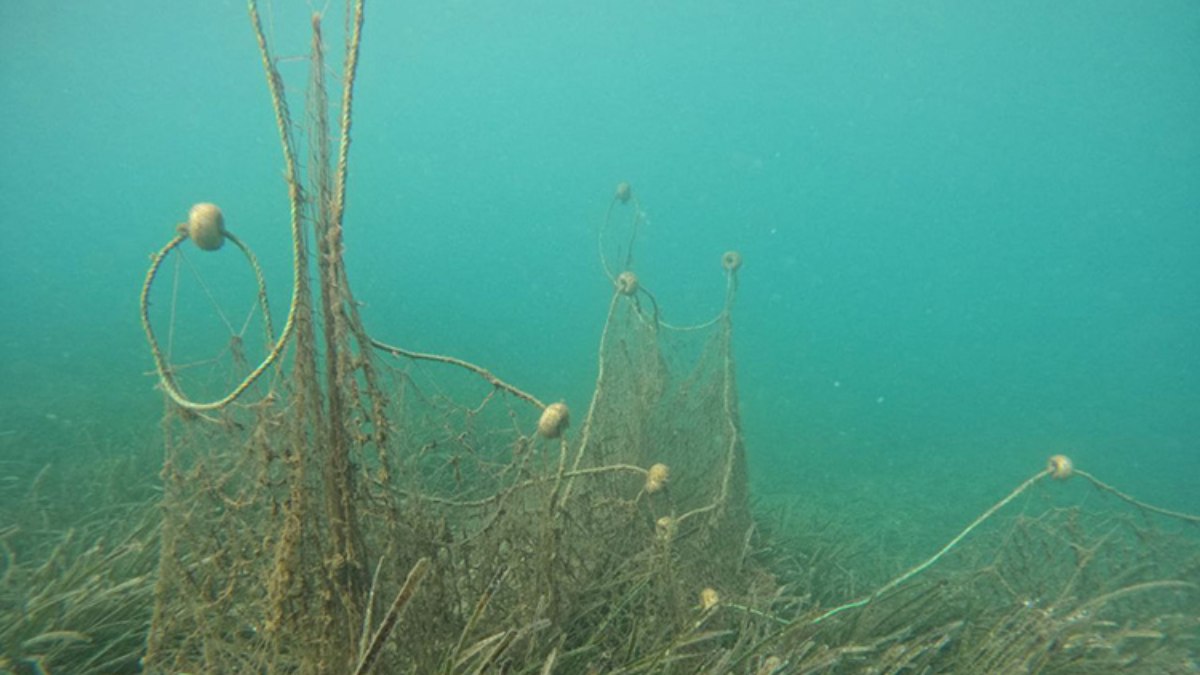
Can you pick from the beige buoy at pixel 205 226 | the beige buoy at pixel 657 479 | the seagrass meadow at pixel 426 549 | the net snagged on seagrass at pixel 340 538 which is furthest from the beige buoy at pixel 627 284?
the beige buoy at pixel 205 226

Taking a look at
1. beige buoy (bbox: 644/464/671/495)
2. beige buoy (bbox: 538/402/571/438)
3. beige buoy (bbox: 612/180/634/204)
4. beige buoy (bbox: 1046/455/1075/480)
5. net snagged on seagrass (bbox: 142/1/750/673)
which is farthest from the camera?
beige buoy (bbox: 612/180/634/204)

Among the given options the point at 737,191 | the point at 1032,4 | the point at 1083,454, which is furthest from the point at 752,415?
the point at 737,191

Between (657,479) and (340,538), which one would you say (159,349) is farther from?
(657,479)

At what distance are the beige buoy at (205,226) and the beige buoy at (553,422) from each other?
3.70 feet

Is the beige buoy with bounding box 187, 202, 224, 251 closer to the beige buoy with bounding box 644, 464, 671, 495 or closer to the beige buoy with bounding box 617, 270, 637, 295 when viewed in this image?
the beige buoy with bounding box 644, 464, 671, 495

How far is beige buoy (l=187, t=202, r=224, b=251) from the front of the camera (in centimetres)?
158

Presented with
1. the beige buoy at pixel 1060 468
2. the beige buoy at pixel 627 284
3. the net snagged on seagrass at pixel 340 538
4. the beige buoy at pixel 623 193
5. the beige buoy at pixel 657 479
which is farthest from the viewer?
the beige buoy at pixel 623 193

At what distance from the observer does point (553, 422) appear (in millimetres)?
2188

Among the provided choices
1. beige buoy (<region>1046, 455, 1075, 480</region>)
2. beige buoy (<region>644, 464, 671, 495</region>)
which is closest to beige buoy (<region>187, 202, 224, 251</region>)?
beige buoy (<region>644, 464, 671, 495</region>)

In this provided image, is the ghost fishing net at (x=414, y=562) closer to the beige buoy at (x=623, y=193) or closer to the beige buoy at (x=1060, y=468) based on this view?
the beige buoy at (x=1060, y=468)

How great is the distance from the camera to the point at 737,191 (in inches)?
5571

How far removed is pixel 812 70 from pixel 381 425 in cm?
12275

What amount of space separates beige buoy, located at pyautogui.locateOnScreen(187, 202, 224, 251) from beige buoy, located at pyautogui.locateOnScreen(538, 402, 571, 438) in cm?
113

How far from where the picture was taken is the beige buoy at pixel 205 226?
1.58m
